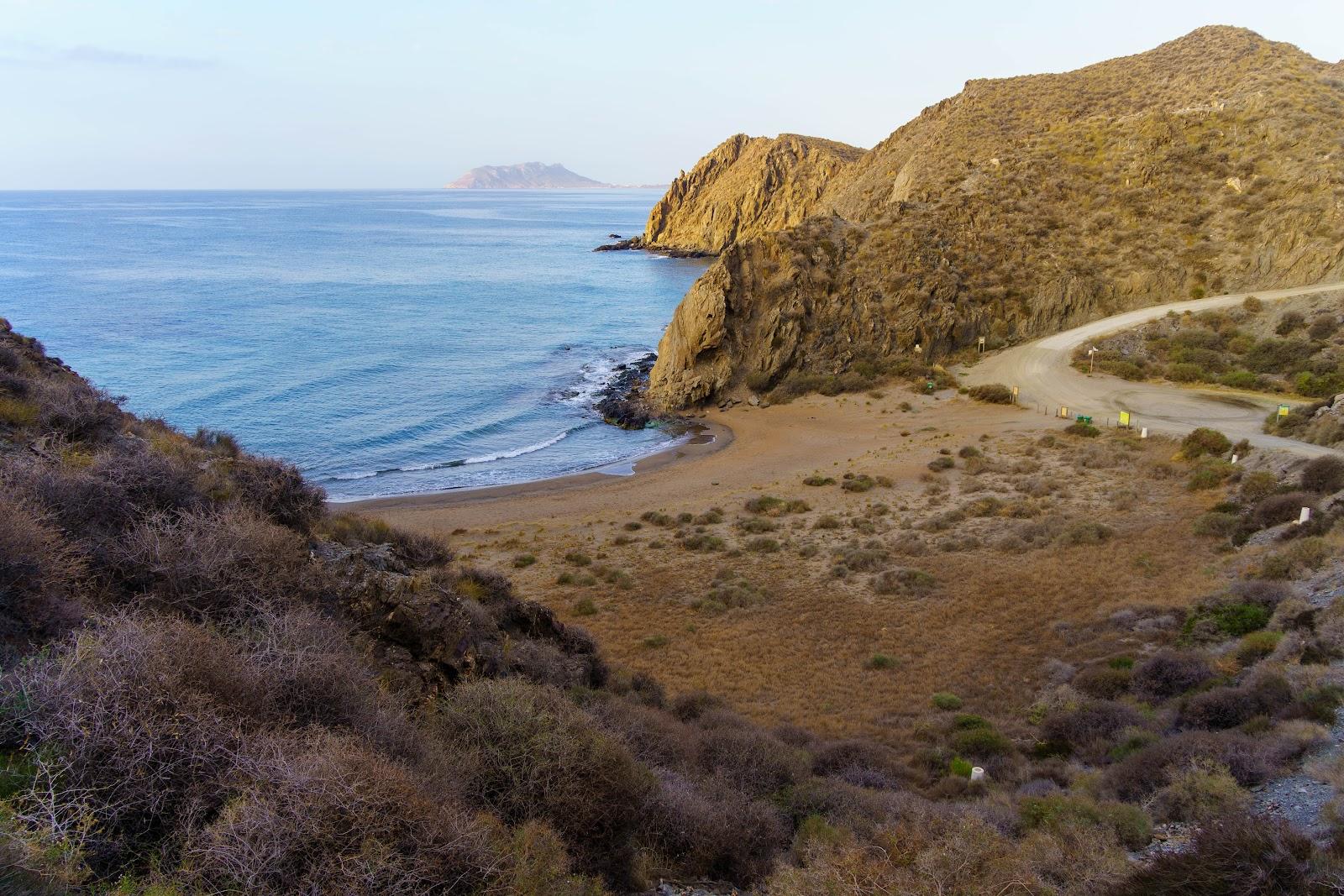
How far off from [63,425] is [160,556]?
5428 mm

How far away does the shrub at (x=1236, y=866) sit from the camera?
16.0 ft

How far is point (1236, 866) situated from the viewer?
5.12 m

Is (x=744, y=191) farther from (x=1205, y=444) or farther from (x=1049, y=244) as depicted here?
(x=1205, y=444)

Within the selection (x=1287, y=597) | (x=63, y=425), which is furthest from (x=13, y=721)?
(x=1287, y=597)

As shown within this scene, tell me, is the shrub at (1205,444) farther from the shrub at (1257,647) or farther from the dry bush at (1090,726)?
the dry bush at (1090,726)

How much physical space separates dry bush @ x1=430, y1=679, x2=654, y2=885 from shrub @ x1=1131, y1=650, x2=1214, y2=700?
26.9 ft

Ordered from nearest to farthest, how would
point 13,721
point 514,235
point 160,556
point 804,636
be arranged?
point 13,721
point 160,556
point 804,636
point 514,235

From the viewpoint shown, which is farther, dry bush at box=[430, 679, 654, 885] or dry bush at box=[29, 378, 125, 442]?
dry bush at box=[29, 378, 125, 442]

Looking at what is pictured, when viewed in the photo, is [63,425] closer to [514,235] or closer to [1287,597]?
[1287,597]

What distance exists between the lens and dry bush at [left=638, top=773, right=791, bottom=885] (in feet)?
21.3

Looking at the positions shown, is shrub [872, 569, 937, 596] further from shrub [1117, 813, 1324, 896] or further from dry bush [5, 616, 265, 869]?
dry bush [5, 616, 265, 869]

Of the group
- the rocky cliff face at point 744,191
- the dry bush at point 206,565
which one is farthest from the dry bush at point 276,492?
the rocky cliff face at point 744,191

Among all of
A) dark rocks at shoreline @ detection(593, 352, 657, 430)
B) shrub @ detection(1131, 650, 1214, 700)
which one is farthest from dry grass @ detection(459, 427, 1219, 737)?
dark rocks at shoreline @ detection(593, 352, 657, 430)

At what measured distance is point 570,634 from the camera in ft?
40.6
